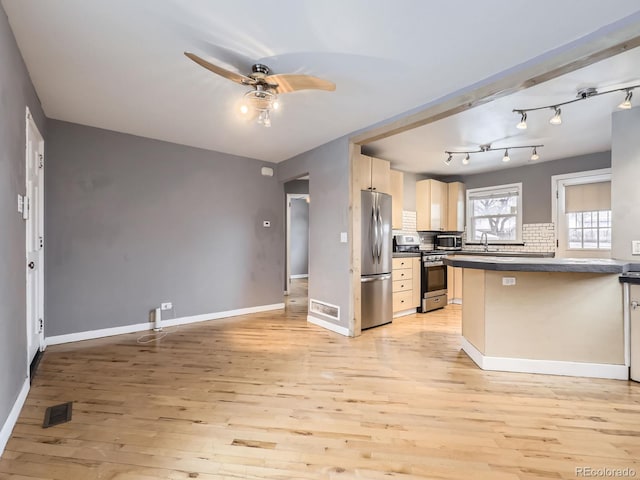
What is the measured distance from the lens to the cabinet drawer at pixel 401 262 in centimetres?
463

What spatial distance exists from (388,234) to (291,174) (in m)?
1.80

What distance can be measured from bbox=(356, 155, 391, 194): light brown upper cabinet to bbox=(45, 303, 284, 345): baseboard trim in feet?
8.32

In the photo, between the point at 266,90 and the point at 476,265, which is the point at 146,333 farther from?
the point at 476,265

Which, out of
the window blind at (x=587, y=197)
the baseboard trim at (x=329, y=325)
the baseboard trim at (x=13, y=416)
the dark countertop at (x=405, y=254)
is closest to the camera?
the baseboard trim at (x=13, y=416)

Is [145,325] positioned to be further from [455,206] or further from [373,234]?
[455,206]

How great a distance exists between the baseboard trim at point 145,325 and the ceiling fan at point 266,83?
3.14 m

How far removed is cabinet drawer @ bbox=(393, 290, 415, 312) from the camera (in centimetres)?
466

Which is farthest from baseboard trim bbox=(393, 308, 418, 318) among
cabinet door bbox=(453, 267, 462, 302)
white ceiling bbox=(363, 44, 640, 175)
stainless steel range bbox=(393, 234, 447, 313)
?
white ceiling bbox=(363, 44, 640, 175)

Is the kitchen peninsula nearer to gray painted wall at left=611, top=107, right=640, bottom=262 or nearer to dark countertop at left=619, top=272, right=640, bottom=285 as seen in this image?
dark countertop at left=619, top=272, right=640, bottom=285

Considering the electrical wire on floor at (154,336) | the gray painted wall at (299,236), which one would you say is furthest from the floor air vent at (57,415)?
the gray painted wall at (299,236)

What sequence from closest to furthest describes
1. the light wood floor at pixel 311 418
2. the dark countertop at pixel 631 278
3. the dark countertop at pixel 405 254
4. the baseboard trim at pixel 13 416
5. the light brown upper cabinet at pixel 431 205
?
1. the light wood floor at pixel 311 418
2. the baseboard trim at pixel 13 416
3. the dark countertop at pixel 631 278
4. the dark countertop at pixel 405 254
5. the light brown upper cabinet at pixel 431 205

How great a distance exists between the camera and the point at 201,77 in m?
2.51

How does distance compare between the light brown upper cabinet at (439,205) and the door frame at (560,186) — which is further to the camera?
the light brown upper cabinet at (439,205)

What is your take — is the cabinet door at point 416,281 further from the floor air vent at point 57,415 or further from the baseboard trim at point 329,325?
the floor air vent at point 57,415
